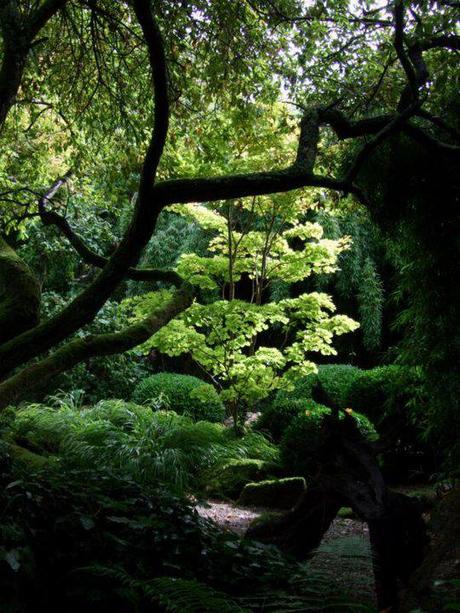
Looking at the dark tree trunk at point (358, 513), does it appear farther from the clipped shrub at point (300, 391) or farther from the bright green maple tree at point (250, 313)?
the clipped shrub at point (300, 391)

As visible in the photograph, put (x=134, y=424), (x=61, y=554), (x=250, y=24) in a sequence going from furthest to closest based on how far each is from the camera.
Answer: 1. (x=134, y=424)
2. (x=250, y=24)
3. (x=61, y=554)

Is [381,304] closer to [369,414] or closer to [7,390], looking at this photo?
[369,414]

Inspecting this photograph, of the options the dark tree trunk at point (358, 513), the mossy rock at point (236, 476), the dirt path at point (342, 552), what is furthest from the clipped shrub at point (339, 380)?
the dark tree trunk at point (358, 513)

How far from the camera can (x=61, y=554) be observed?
6.61 feet

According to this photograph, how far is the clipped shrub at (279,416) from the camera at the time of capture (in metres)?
8.67

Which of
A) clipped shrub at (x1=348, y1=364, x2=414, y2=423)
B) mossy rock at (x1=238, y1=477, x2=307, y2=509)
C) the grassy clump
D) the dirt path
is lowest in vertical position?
the dirt path

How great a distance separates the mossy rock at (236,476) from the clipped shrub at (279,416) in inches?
64.0

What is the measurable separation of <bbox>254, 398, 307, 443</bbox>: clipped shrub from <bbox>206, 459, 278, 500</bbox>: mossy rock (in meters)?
1.63

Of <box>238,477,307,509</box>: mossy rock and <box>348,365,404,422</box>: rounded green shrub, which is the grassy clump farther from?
<box>348,365,404,422</box>: rounded green shrub

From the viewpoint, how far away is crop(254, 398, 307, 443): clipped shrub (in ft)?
28.4

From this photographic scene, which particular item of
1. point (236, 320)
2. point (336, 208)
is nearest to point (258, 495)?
point (236, 320)

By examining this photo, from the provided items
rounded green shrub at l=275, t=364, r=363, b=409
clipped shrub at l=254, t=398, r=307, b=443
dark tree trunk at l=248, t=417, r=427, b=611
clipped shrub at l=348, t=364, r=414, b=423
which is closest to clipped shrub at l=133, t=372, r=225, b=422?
clipped shrub at l=254, t=398, r=307, b=443

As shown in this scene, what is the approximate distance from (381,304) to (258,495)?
6.15 metres

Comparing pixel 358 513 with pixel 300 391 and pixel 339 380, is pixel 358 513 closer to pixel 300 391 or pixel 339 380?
pixel 339 380
